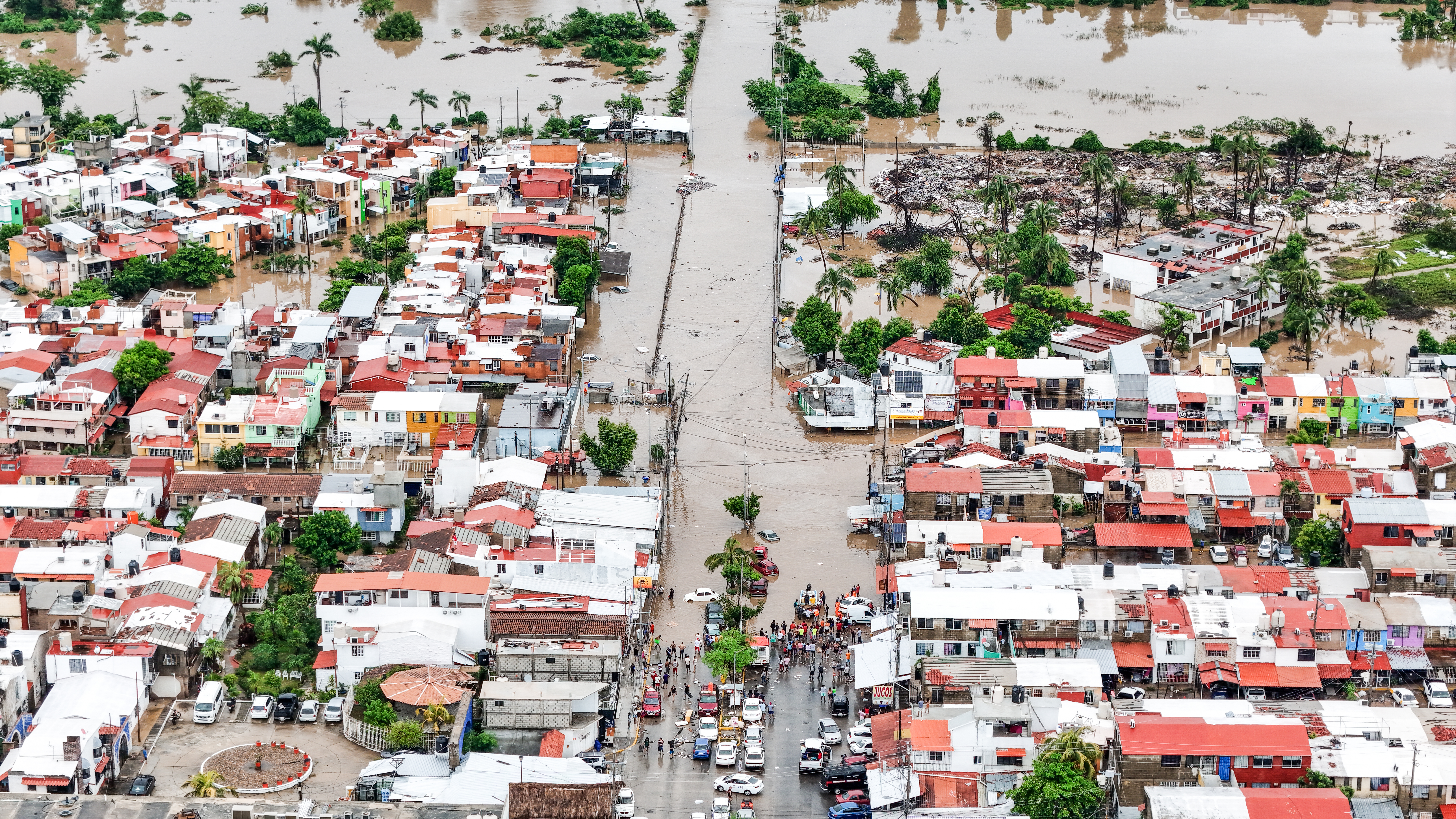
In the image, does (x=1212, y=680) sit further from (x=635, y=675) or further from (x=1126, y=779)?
(x=635, y=675)

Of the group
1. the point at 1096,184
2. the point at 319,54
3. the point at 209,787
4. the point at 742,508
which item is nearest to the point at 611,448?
the point at 742,508

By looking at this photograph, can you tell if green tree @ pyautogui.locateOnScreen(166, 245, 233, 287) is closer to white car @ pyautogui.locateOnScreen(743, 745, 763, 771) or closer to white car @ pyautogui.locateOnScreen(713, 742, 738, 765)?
white car @ pyautogui.locateOnScreen(713, 742, 738, 765)

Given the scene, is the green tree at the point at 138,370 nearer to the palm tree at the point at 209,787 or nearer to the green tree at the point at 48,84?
the palm tree at the point at 209,787

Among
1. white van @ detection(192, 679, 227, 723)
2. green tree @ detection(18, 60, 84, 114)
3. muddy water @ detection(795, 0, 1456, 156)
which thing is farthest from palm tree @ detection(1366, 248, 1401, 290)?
green tree @ detection(18, 60, 84, 114)

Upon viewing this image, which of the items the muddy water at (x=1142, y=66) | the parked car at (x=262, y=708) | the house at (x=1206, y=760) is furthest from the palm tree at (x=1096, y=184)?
the parked car at (x=262, y=708)

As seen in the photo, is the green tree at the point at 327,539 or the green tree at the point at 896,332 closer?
the green tree at the point at 327,539

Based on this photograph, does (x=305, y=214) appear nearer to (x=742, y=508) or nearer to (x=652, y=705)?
(x=742, y=508)
